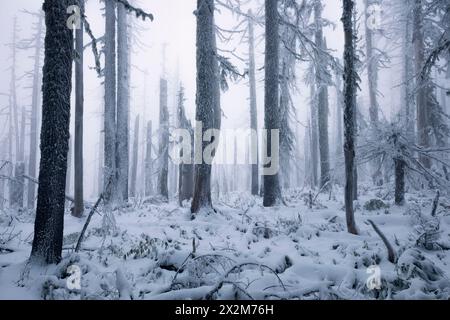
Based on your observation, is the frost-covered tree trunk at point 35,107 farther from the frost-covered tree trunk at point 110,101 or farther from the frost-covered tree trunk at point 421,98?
the frost-covered tree trunk at point 421,98

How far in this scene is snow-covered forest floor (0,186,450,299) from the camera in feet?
10.9

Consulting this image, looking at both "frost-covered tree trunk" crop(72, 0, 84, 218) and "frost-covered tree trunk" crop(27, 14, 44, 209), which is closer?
"frost-covered tree trunk" crop(72, 0, 84, 218)

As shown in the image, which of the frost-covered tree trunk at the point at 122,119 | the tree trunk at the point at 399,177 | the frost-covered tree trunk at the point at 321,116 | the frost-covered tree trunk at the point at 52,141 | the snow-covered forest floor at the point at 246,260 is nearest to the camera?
the snow-covered forest floor at the point at 246,260

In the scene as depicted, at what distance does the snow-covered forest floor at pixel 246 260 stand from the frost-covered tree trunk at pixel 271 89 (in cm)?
150

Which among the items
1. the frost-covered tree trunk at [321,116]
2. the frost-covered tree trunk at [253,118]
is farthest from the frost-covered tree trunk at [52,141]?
the frost-covered tree trunk at [253,118]

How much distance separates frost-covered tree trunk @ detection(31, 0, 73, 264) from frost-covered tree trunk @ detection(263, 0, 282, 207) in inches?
246

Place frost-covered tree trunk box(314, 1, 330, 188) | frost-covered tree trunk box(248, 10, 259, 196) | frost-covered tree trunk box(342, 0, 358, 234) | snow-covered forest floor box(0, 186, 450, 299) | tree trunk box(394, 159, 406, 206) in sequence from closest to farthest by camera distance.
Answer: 1. snow-covered forest floor box(0, 186, 450, 299)
2. frost-covered tree trunk box(342, 0, 358, 234)
3. tree trunk box(394, 159, 406, 206)
4. frost-covered tree trunk box(314, 1, 330, 188)
5. frost-covered tree trunk box(248, 10, 259, 196)

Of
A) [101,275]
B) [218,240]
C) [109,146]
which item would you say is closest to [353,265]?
[218,240]

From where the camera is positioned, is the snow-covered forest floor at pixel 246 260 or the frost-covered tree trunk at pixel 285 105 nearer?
the snow-covered forest floor at pixel 246 260

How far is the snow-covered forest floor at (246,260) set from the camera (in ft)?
10.9

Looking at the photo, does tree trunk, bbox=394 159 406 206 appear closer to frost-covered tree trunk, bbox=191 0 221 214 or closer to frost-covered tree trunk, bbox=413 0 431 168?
frost-covered tree trunk, bbox=191 0 221 214

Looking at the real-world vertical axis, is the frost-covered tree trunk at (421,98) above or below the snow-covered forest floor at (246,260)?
above

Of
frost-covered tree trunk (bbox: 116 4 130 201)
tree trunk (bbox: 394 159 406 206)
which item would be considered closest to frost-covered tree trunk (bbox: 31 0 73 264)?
frost-covered tree trunk (bbox: 116 4 130 201)
